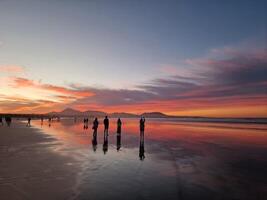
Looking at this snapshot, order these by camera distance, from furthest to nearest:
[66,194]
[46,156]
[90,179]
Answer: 1. [46,156]
2. [90,179]
3. [66,194]

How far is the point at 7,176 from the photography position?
1213 centimetres

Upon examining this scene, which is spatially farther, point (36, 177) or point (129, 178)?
point (129, 178)

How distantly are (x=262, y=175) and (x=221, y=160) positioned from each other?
4.64 m

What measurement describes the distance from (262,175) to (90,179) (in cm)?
933

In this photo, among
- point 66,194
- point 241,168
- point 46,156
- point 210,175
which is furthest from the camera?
point 46,156

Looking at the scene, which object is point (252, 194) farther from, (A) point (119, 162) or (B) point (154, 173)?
(A) point (119, 162)

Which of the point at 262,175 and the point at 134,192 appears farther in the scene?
the point at 262,175

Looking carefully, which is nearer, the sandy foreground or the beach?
the sandy foreground

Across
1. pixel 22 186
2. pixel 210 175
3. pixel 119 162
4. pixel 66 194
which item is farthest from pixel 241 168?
pixel 22 186

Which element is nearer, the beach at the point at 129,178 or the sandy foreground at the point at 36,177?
the sandy foreground at the point at 36,177

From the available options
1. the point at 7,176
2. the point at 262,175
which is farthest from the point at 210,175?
the point at 7,176

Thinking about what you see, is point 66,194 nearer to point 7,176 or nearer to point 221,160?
point 7,176

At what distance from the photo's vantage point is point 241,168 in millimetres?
15750

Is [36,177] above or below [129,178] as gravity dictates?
above
